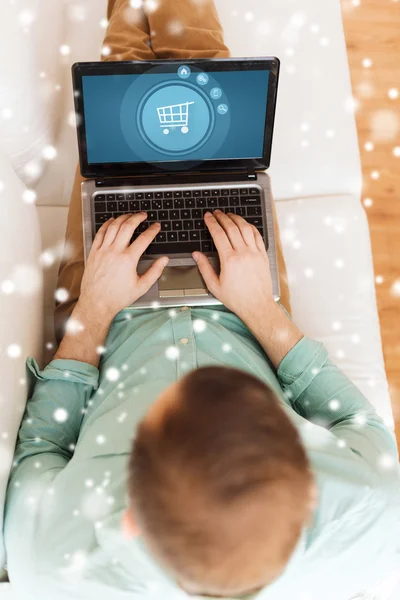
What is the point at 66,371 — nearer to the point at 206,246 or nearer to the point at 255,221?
the point at 206,246

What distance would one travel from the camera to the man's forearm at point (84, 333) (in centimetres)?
99

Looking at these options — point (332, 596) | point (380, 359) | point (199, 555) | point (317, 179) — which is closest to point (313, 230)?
point (317, 179)

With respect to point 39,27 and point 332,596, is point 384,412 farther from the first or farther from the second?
point 39,27

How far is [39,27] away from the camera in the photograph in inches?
41.8

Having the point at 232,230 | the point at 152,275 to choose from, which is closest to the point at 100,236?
the point at 152,275

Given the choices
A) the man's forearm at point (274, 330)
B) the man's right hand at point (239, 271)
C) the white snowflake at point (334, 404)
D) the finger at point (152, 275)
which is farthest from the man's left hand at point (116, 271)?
the white snowflake at point (334, 404)

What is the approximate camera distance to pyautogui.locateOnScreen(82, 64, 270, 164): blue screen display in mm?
947

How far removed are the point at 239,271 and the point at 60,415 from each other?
16.2 inches

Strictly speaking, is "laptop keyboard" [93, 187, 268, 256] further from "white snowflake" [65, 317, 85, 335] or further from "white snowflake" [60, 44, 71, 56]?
"white snowflake" [60, 44, 71, 56]

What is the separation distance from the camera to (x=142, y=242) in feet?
→ 3.31

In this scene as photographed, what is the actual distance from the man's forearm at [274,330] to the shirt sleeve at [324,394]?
20 mm

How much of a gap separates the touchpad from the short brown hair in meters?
0.43

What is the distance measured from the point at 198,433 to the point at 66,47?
1.05m

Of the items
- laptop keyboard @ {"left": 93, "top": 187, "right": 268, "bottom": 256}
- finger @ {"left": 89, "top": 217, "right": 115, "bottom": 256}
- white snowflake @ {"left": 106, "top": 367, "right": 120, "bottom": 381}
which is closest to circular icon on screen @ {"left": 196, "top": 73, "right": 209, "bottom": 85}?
laptop keyboard @ {"left": 93, "top": 187, "right": 268, "bottom": 256}
